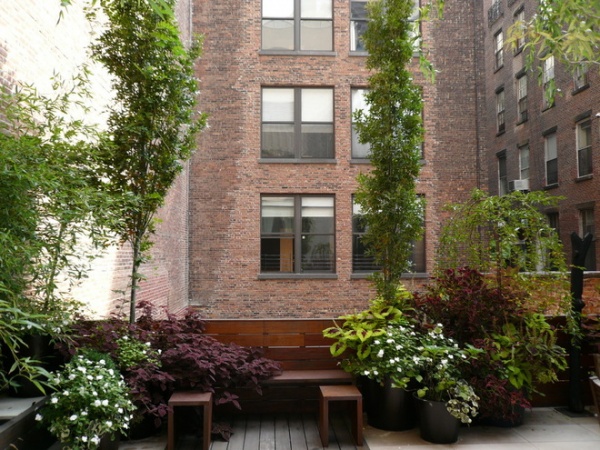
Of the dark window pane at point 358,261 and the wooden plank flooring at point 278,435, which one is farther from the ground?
the dark window pane at point 358,261

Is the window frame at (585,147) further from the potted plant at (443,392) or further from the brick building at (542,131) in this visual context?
the potted plant at (443,392)

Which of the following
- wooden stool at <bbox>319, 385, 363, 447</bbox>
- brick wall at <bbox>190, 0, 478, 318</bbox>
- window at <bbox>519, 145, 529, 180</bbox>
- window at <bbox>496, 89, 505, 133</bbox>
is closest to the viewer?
wooden stool at <bbox>319, 385, 363, 447</bbox>

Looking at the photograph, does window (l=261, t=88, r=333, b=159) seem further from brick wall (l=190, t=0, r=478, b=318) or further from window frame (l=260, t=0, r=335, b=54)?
window frame (l=260, t=0, r=335, b=54)

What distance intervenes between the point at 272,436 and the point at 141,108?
3.28 metres

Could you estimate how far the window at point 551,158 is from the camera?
1764 centimetres

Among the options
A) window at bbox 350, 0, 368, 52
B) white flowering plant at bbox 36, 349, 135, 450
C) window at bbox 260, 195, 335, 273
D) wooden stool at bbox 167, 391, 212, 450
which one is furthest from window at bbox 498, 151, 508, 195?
white flowering plant at bbox 36, 349, 135, 450

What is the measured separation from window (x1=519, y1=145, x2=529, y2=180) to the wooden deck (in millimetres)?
16517

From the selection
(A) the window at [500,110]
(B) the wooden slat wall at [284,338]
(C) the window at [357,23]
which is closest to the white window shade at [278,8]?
(C) the window at [357,23]

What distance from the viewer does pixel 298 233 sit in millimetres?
12938

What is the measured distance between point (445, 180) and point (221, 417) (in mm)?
9522

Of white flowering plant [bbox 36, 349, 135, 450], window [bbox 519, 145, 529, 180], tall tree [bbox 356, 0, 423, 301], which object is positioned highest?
window [bbox 519, 145, 529, 180]

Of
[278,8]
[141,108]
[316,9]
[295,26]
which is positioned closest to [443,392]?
[141,108]

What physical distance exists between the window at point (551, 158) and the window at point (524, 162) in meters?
1.27

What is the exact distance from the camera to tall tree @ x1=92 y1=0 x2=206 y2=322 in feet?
16.6
